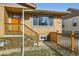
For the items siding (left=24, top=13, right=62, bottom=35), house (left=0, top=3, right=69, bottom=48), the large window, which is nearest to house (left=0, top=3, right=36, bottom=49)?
house (left=0, top=3, right=69, bottom=48)

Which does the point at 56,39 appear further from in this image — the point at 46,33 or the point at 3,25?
the point at 3,25

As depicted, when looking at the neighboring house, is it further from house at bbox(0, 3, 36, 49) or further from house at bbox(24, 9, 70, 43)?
house at bbox(0, 3, 36, 49)

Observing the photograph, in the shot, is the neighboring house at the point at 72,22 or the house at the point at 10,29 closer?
the house at the point at 10,29

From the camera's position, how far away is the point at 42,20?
19.1m

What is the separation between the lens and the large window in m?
19.0

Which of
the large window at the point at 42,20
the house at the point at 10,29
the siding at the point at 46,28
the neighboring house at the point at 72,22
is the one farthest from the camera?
the neighboring house at the point at 72,22

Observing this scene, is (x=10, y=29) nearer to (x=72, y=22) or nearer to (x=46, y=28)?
(x=46, y=28)

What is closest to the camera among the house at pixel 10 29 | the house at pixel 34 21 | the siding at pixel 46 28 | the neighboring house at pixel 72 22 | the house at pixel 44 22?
the house at pixel 10 29

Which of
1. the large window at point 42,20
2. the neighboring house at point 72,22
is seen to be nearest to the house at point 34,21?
the large window at point 42,20

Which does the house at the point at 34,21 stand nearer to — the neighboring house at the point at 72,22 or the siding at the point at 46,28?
the siding at the point at 46,28

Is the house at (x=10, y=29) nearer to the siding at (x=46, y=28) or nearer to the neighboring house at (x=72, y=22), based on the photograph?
the siding at (x=46, y=28)

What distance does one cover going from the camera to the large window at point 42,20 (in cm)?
1897

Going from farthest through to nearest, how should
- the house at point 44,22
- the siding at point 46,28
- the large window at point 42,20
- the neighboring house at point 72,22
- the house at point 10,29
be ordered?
the neighboring house at point 72,22
the large window at point 42,20
the siding at point 46,28
the house at point 44,22
the house at point 10,29

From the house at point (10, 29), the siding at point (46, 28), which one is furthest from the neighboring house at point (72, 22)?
the house at point (10, 29)
